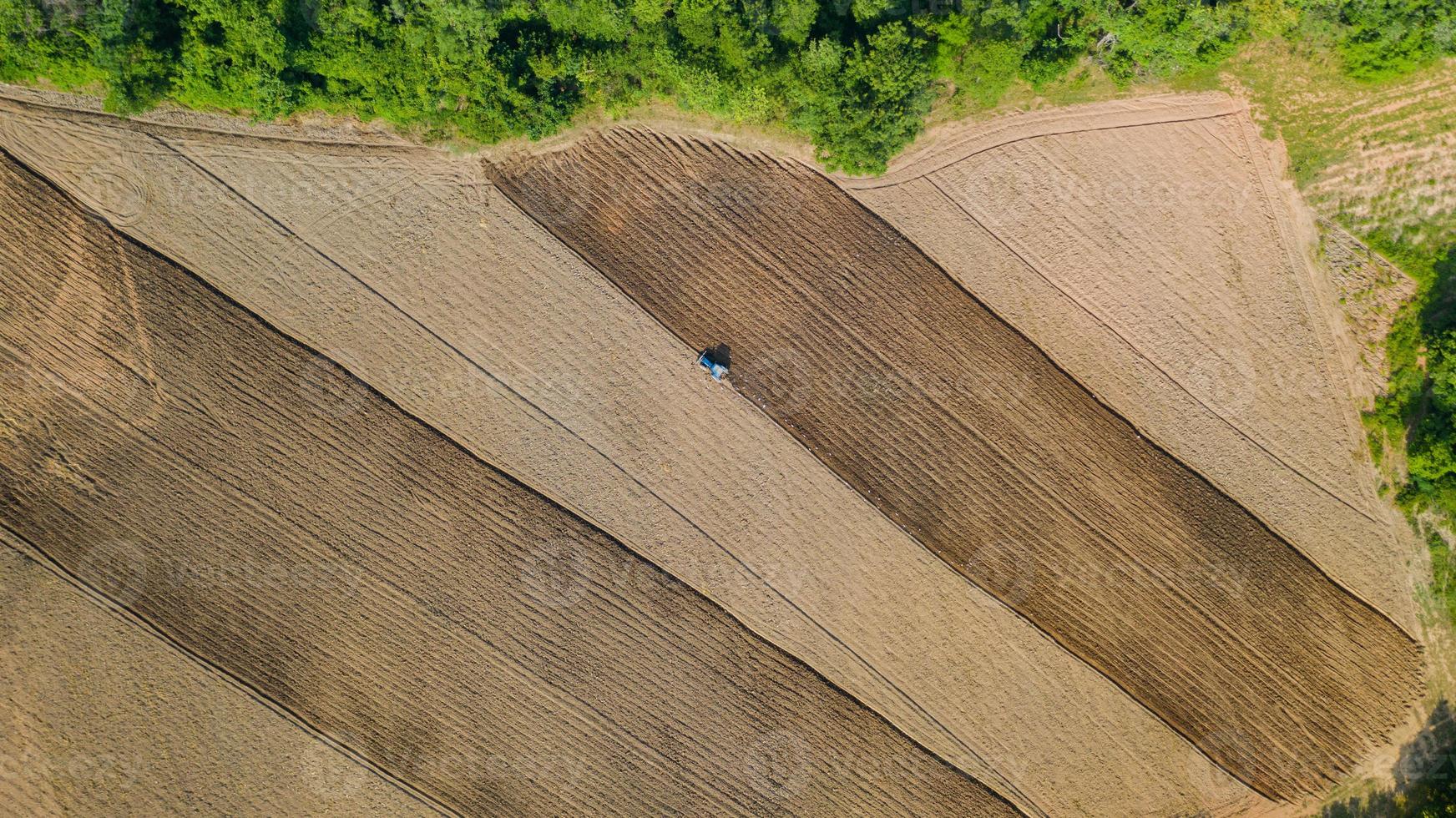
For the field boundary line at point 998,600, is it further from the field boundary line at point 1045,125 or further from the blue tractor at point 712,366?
the field boundary line at point 1045,125

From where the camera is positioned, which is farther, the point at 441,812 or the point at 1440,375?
the point at 441,812

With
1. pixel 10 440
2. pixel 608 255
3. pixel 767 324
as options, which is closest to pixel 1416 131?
pixel 767 324

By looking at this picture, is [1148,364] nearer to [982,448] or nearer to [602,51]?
[982,448]

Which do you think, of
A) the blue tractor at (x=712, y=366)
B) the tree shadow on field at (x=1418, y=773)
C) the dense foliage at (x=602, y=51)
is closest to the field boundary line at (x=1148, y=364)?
the dense foliage at (x=602, y=51)

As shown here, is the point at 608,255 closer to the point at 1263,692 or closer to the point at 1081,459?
the point at 1081,459

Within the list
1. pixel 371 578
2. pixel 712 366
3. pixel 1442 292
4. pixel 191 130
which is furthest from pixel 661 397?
pixel 1442 292

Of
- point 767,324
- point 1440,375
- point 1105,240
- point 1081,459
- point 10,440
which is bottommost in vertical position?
point 10,440

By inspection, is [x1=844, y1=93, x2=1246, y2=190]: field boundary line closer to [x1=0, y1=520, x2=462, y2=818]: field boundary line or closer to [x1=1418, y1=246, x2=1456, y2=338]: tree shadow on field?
[x1=1418, y1=246, x2=1456, y2=338]: tree shadow on field

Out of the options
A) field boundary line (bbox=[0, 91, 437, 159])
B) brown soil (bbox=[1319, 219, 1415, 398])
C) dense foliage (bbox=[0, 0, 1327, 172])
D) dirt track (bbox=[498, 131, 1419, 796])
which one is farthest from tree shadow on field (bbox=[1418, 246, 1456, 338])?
field boundary line (bbox=[0, 91, 437, 159])
